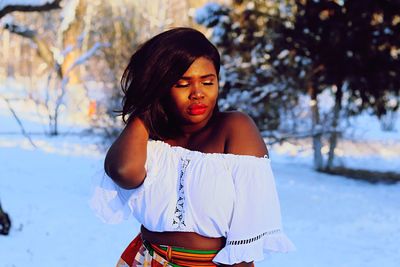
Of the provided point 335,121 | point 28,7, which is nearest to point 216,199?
point 28,7

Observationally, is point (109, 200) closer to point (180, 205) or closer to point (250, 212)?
point (180, 205)

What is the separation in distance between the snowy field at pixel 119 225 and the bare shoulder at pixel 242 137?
727mm

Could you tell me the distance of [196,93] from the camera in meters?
1.50

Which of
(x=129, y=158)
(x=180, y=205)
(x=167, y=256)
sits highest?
(x=129, y=158)

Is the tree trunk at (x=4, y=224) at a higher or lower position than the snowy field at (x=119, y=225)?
higher

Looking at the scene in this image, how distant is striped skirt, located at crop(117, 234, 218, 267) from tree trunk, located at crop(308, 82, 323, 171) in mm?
Answer: 11155

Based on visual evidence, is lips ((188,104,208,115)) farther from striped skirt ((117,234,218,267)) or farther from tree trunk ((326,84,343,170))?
tree trunk ((326,84,343,170))

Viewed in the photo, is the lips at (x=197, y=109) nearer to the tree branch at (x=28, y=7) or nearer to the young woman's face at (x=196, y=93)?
the young woman's face at (x=196, y=93)

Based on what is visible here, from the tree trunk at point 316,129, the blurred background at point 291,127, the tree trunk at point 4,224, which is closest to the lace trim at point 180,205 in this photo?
the blurred background at point 291,127

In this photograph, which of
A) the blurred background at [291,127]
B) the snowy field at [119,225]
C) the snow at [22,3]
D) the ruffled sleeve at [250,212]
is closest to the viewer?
the ruffled sleeve at [250,212]

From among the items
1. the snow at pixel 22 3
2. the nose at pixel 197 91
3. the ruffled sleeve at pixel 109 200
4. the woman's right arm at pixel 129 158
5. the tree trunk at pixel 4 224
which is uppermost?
the snow at pixel 22 3

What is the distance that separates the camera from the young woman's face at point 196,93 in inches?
59.1

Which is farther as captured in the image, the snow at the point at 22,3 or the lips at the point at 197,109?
the snow at the point at 22,3

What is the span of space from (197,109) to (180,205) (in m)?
0.24
